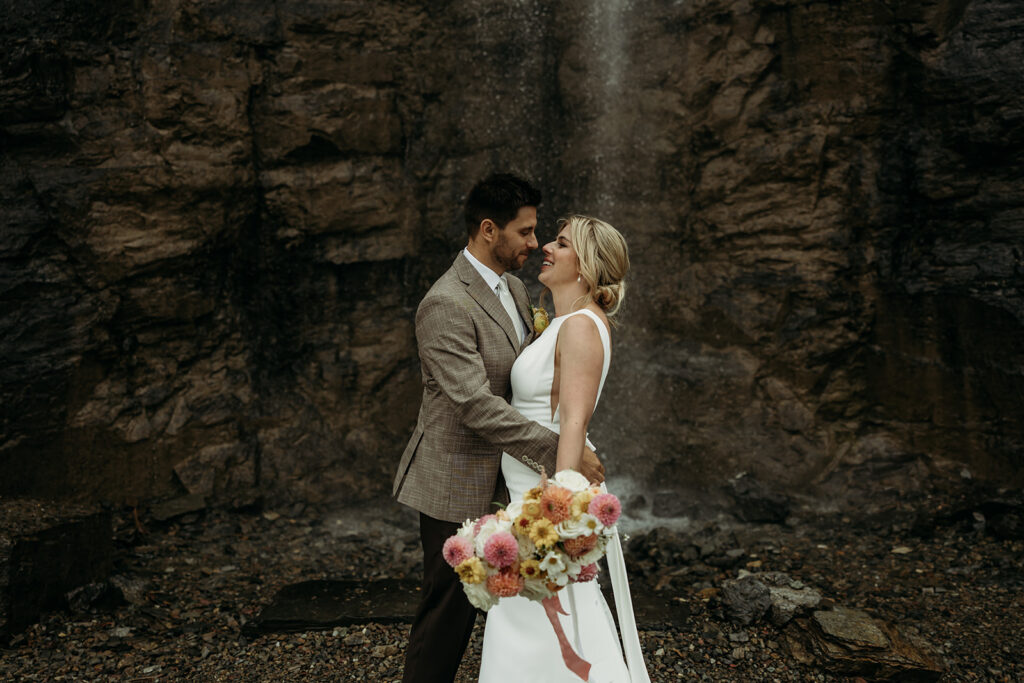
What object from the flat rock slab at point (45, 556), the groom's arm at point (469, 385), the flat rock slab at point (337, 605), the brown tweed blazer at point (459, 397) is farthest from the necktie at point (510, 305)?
the flat rock slab at point (45, 556)

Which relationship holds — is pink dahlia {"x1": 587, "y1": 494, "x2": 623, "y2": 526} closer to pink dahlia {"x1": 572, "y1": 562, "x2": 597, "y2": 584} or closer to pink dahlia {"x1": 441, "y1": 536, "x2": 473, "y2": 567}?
pink dahlia {"x1": 572, "y1": 562, "x2": 597, "y2": 584}

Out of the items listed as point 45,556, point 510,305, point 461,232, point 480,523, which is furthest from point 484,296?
point 461,232

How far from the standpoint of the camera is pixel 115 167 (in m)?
6.94

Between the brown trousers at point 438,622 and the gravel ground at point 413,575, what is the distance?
1081 millimetres

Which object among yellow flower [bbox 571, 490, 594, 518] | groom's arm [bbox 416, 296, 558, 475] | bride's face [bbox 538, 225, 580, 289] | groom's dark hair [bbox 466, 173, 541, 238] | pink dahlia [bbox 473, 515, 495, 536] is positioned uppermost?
groom's dark hair [bbox 466, 173, 541, 238]

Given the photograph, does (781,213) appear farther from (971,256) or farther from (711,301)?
(971,256)

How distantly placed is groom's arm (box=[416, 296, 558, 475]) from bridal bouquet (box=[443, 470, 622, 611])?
1.49 feet

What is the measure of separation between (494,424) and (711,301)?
5.29m

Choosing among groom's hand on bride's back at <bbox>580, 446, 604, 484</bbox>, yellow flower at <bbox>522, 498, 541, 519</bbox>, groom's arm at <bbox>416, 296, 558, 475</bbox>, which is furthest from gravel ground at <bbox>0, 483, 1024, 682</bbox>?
yellow flower at <bbox>522, 498, 541, 519</bbox>

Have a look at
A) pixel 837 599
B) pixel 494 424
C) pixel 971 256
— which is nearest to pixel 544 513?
pixel 494 424

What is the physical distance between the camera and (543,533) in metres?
2.91

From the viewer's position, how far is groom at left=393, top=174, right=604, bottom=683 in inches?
143

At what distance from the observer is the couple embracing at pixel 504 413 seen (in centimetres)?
341

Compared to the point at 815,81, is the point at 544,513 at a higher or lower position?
lower
